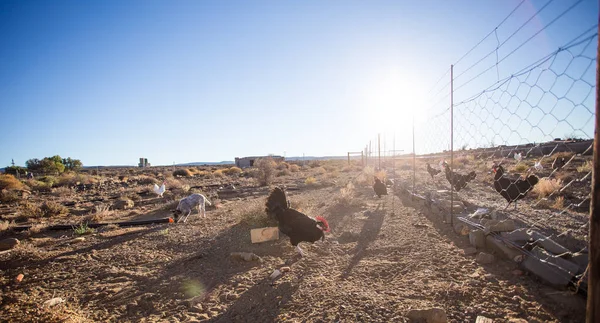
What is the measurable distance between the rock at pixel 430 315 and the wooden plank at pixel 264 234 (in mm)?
3172

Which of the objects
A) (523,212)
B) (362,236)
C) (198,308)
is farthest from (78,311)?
(523,212)

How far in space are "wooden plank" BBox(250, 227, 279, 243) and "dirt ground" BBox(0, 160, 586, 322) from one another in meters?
0.15

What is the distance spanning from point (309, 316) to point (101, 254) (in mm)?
4644

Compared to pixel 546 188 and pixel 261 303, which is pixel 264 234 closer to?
pixel 261 303

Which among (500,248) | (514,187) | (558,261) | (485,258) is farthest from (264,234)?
(514,187)

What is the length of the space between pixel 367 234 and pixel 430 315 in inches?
121

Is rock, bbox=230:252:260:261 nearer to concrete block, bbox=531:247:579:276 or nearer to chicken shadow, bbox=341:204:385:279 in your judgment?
chicken shadow, bbox=341:204:385:279

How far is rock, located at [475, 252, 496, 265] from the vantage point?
3.62 meters

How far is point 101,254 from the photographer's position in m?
4.97

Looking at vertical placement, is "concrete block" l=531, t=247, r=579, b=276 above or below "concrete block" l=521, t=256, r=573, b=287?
above

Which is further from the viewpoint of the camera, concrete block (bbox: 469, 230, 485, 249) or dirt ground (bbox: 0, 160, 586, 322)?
concrete block (bbox: 469, 230, 485, 249)

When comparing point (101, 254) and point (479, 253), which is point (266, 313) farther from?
point (101, 254)

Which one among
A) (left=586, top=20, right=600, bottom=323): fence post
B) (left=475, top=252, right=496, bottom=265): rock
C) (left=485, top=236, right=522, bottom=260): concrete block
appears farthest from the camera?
(left=475, top=252, right=496, bottom=265): rock

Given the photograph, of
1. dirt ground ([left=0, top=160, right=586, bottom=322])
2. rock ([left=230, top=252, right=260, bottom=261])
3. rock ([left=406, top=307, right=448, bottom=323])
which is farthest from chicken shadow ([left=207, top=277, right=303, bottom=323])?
rock ([left=406, top=307, right=448, bottom=323])
